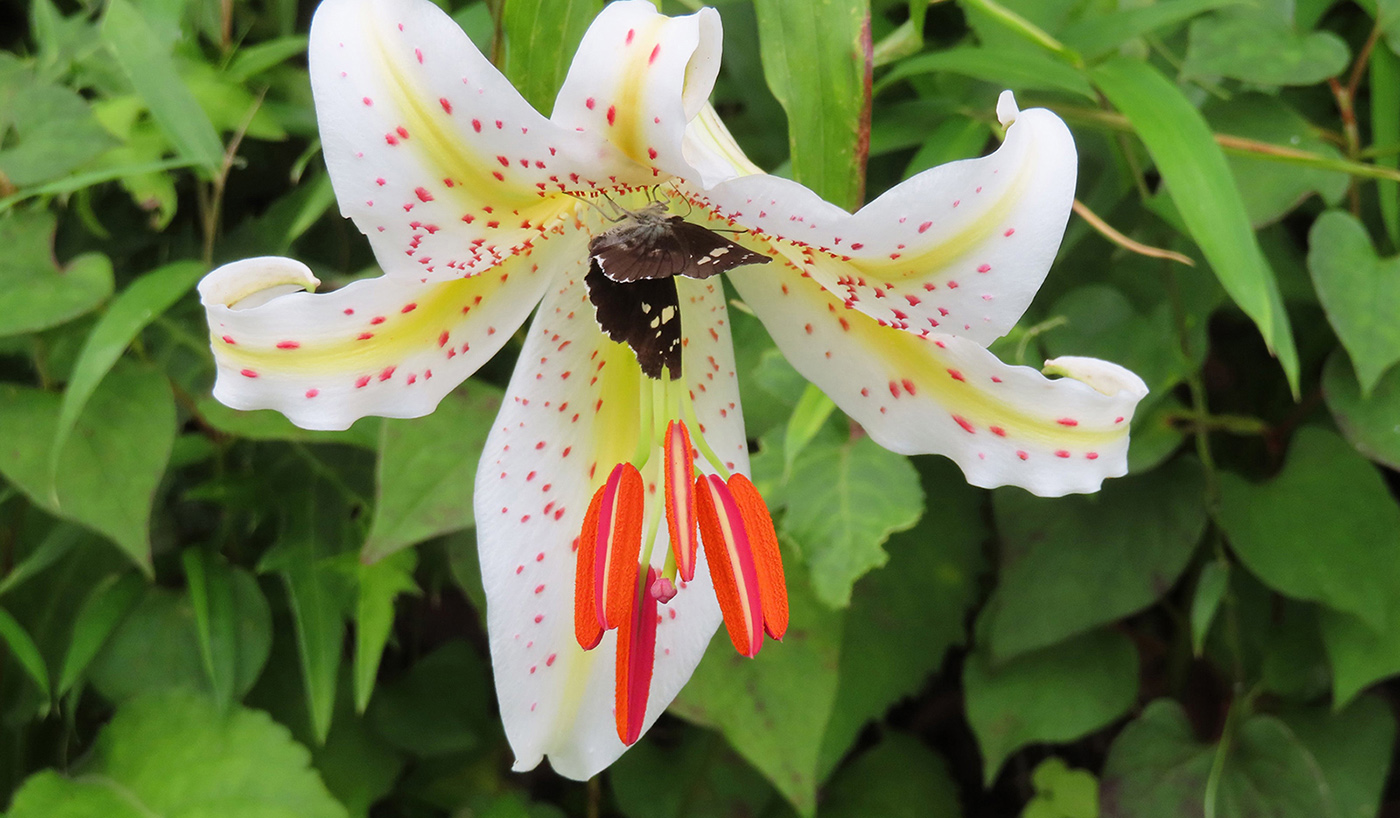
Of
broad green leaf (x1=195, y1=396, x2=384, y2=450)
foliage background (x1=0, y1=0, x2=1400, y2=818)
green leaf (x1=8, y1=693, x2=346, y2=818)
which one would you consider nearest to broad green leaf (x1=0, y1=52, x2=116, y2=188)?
foliage background (x1=0, y1=0, x2=1400, y2=818)

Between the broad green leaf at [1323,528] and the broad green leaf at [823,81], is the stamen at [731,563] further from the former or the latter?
the broad green leaf at [1323,528]

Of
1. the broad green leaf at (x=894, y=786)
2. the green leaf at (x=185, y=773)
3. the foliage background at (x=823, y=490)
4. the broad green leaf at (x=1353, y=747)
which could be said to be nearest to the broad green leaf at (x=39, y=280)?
the foliage background at (x=823, y=490)

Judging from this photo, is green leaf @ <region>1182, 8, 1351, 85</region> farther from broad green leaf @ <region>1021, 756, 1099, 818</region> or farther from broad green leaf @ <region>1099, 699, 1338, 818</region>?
broad green leaf @ <region>1021, 756, 1099, 818</region>

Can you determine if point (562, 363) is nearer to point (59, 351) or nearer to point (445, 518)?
point (445, 518)

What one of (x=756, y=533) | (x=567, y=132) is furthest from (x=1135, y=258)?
(x=567, y=132)

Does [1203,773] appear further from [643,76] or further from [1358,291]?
[643,76]
